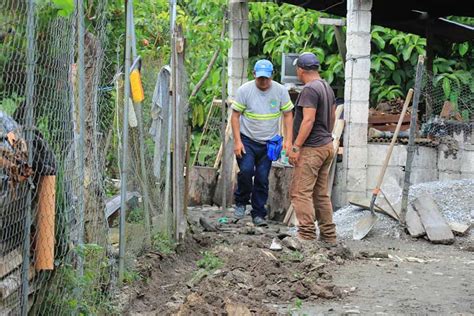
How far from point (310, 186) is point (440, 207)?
3.21 metres

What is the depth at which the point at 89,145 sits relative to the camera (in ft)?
21.3

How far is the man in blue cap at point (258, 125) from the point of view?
1145 cm

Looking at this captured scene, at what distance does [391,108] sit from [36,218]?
11926mm

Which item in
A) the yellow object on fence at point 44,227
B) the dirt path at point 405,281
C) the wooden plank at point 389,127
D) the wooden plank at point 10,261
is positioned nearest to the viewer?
the wooden plank at point 10,261

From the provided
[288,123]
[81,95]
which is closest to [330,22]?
[288,123]

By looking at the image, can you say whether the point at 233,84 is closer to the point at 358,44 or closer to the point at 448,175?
the point at 358,44

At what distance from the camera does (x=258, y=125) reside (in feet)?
38.1

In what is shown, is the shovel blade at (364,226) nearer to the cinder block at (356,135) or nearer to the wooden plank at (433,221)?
the wooden plank at (433,221)

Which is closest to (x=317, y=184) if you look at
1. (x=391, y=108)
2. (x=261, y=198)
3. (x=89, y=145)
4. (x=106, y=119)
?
(x=261, y=198)

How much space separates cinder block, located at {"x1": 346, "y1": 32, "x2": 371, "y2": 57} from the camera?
13427 mm

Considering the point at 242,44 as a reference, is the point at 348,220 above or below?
below

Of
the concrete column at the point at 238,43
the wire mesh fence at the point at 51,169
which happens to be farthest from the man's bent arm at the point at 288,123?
the concrete column at the point at 238,43

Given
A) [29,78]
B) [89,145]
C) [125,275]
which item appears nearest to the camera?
[29,78]

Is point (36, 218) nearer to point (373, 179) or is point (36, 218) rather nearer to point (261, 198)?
point (261, 198)
